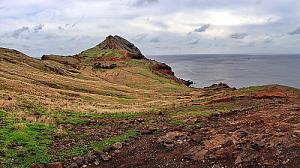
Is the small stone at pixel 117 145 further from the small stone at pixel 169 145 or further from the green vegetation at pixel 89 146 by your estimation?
the small stone at pixel 169 145

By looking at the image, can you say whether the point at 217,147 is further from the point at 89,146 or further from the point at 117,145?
Answer: the point at 89,146

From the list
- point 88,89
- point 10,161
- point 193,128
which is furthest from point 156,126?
point 88,89

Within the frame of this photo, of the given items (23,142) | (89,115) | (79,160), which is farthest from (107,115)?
(79,160)

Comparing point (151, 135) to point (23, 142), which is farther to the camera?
point (151, 135)

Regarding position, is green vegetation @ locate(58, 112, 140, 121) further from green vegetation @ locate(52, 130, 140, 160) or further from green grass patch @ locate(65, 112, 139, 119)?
green vegetation @ locate(52, 130, 140, 160)

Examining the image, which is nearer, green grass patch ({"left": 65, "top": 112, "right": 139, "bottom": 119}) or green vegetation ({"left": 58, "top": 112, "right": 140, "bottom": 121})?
green vegetation ({"left": 58, "top": 112, "right": 140, "bottom": 121})

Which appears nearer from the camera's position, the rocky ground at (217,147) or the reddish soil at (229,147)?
the reddish soil at (229,147)

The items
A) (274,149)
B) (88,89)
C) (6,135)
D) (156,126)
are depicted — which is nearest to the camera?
(274,149)

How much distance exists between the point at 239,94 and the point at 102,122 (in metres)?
19.7

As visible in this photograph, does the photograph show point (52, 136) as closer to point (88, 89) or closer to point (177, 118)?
point (177, 118)

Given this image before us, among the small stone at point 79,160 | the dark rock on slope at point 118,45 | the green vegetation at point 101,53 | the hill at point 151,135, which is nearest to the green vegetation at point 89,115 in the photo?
the hill at point 151,135

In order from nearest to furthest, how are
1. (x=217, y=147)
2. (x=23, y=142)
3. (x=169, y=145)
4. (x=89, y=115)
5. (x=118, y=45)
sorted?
(x=217, y=147)
(x=169, y=145)
(x=23, y=142)
(x=89, y=115)
(x=118, y=45)

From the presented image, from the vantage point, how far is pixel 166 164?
21328 mm

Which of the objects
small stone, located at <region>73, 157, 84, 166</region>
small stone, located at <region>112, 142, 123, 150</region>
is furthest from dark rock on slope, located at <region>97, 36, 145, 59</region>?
small stone, located at <region>73, 157, 84, 166</region>
